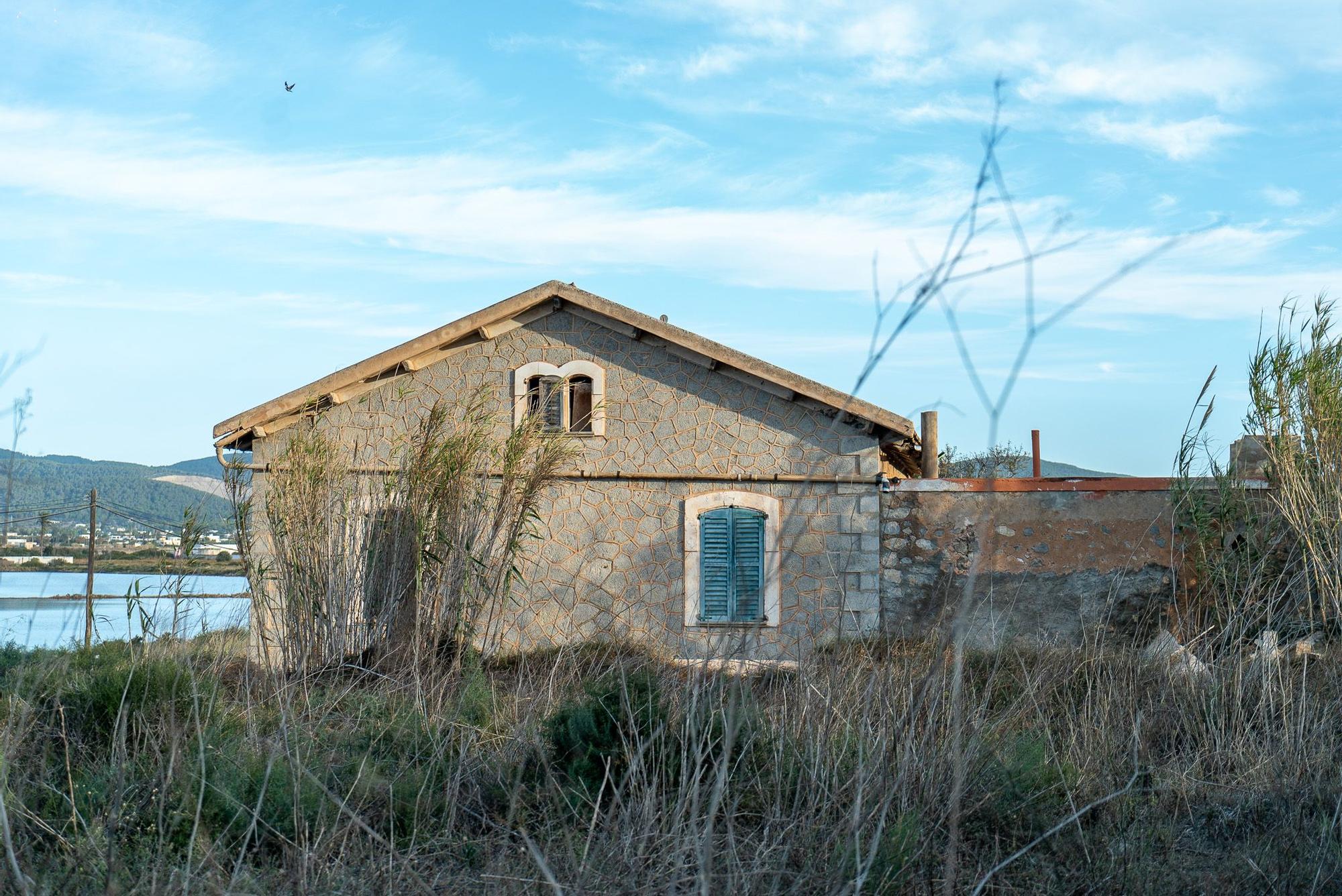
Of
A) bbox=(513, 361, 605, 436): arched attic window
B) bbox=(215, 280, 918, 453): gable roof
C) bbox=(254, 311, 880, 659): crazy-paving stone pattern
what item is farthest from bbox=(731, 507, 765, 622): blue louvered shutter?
bbox=(513, 361, 605, 436): arched attic window

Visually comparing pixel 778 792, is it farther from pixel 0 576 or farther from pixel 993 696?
pixel 993 696

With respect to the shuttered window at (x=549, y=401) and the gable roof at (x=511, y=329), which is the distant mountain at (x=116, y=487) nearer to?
the gable roof at (x=511, y=329)

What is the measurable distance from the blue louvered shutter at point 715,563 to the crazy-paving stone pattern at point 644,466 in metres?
0.22

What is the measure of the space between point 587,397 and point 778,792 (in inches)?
347

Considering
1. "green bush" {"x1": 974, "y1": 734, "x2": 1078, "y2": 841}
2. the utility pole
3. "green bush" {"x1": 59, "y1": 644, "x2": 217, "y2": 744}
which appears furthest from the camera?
the utility pole

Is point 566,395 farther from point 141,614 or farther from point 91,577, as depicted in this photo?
point 141,614

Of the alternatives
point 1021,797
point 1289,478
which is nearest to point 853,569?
point 1289,478

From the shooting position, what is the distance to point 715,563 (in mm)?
11383

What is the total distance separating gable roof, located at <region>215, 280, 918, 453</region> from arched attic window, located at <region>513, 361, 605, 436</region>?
1.67 feet

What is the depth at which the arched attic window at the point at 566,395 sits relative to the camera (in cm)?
1152

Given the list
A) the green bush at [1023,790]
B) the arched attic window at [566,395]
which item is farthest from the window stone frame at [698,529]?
the green bush at [1023,790]

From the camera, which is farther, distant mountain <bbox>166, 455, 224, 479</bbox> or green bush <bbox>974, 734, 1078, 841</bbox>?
distant mountain <bbox>166, 455, 224, 479</bbox>

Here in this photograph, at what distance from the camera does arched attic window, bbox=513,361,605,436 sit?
11516 millimetres

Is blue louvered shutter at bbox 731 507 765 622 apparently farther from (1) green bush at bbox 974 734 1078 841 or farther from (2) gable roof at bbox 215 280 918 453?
(1) green bush at bbox 974 734 1078 841
